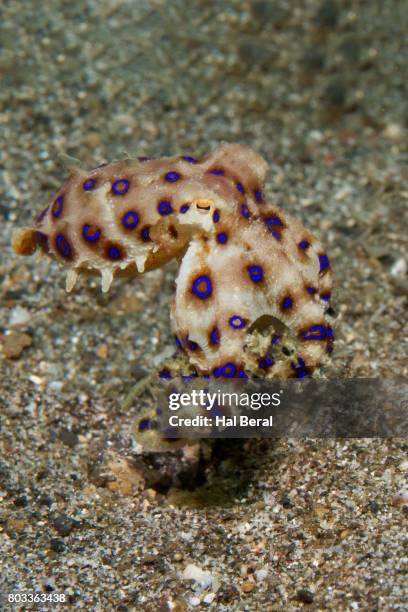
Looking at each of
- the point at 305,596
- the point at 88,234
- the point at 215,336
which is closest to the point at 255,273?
the point at 215,336

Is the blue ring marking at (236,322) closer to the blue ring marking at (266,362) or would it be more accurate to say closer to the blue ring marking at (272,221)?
the blue ring marking at (266,362)

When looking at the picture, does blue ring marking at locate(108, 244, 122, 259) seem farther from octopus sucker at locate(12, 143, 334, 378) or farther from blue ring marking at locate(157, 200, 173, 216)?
blue ring marking at locate(157, 200, 173, 216)

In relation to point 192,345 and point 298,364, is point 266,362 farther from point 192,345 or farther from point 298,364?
point 192,345

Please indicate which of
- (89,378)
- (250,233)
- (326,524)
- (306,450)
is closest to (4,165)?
(89,378)

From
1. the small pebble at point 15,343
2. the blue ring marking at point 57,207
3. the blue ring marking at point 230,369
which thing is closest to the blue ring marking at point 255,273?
the blue ring marking at point 230,369

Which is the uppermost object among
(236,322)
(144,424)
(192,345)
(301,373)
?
(236,322)

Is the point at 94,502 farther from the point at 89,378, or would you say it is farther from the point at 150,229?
the point at 150,229

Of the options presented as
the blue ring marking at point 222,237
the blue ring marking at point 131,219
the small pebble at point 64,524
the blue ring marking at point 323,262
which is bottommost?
the small pebble at point 64,524

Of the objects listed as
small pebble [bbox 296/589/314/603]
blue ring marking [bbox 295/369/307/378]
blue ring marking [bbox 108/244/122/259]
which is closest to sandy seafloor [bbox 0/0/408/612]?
small pebble [bbox 296/589/314/603]
